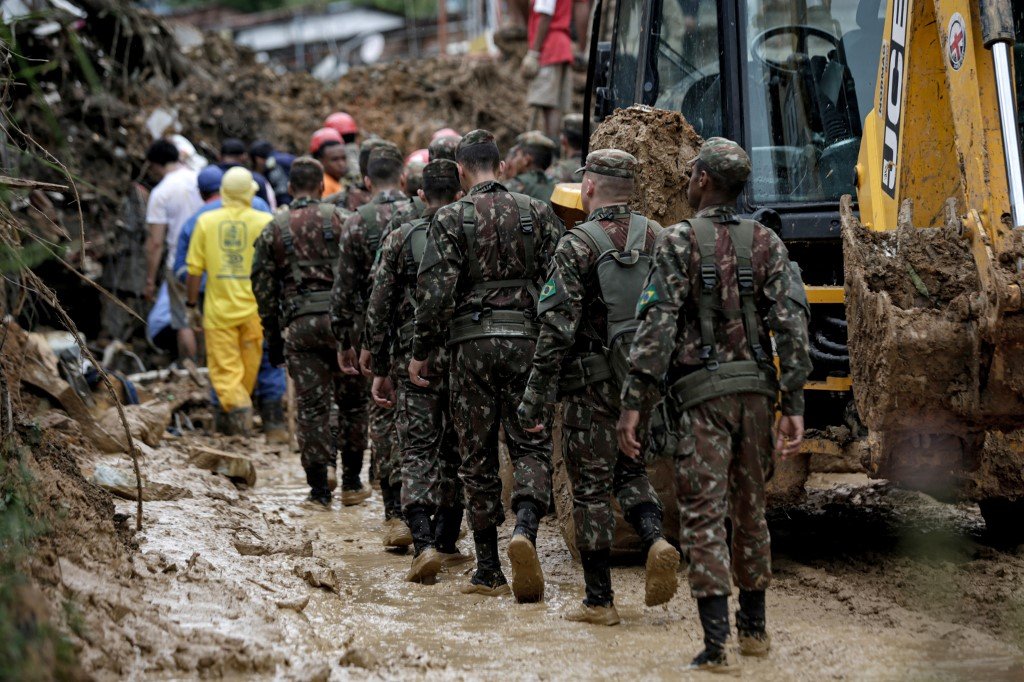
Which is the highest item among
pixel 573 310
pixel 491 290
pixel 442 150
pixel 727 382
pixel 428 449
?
pixel 442 150

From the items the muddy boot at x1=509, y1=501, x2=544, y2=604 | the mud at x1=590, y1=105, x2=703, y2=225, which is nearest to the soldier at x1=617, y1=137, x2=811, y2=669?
the muddy boot at x1=509, y1=501, x2=544, y2=604

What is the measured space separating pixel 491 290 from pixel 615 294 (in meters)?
0.80

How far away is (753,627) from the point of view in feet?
16.0

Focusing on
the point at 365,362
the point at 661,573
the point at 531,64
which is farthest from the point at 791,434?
the point at 531,64

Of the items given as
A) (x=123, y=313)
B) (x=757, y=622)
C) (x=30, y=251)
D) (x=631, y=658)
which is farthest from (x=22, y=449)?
(x=123, y=313)

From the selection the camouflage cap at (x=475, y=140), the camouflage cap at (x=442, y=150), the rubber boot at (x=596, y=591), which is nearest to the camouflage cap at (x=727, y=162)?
the camouflage cap at (x=475, y=140)

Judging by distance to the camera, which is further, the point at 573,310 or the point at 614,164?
the point at 614,164

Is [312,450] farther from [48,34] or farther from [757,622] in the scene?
[48,34]

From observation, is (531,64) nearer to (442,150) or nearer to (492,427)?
(442,150)

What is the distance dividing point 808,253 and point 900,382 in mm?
1562

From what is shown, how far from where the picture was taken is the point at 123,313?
1317 centimetres

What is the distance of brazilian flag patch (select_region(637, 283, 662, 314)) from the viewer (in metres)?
4.75

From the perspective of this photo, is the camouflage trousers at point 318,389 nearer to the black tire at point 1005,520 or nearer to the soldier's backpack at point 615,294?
the soldier's backpack at point 615,294

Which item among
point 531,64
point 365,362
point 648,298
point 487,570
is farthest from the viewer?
point 531,64
